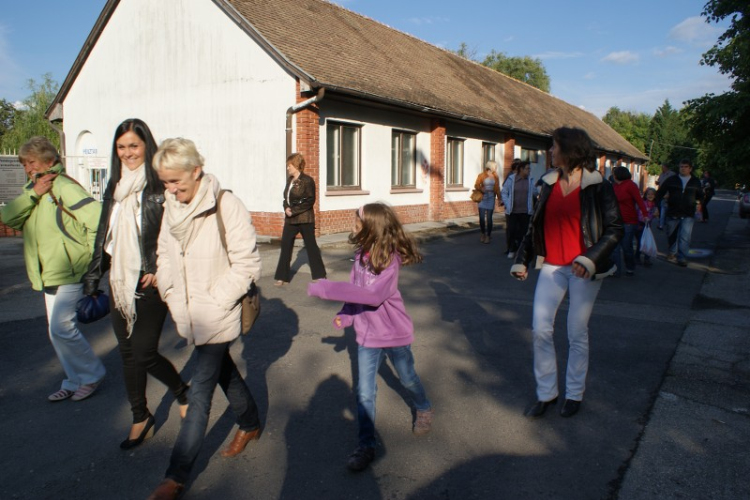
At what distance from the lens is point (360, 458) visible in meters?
3.25

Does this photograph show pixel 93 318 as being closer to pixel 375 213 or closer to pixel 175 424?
pixel 175 424

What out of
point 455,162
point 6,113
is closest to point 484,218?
point 455,162

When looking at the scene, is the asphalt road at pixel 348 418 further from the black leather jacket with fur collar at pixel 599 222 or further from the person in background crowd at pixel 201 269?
the black leather jacket with fur collar at pixel 599 222

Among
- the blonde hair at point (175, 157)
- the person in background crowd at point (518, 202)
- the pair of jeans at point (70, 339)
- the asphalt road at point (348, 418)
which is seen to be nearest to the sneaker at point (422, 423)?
the asphalt road at point (348, 418)

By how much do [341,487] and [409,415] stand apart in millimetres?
1016

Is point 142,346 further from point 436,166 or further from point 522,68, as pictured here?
point 522,68

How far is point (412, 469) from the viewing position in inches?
129

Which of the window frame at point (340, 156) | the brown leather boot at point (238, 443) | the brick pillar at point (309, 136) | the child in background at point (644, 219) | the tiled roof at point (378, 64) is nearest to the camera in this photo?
the brown leather boot at point (238, 443)

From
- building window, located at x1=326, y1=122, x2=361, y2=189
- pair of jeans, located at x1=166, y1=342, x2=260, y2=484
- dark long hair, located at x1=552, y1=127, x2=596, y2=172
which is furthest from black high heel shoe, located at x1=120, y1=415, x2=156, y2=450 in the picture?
building window, located at x1=326, y1=122, x2=361, y2=189

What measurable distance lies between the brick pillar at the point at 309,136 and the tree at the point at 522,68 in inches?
2347

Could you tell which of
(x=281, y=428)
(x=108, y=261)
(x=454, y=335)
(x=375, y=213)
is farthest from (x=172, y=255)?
(x=454, y=335)

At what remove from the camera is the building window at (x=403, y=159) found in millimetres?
17281

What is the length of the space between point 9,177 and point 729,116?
17994mm

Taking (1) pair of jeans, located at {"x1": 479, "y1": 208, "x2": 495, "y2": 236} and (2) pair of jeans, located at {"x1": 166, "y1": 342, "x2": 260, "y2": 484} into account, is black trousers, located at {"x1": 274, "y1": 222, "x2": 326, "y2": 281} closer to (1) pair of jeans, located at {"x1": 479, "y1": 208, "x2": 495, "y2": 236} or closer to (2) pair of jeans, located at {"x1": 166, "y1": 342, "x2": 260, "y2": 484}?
(2) pair of jeans, located at {"x1": 166, "y1": 342, "x2": 260, "y2": 484}
